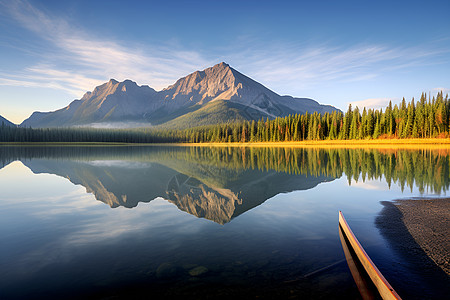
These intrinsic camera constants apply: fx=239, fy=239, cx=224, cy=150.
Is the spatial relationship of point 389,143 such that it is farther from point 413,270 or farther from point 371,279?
point 371,279

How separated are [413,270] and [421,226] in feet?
17.6

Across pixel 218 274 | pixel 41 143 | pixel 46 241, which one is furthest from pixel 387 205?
pixel 41 143

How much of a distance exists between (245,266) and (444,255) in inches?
298

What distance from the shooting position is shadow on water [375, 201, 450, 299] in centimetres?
698

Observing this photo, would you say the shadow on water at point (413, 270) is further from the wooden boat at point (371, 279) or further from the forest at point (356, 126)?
the forest at point (356, 126)

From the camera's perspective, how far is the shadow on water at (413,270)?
6984 millimetres

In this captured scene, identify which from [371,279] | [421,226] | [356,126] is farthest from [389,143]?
[371,279]

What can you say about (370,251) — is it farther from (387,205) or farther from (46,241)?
(46,241)

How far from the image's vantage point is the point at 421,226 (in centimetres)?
1216

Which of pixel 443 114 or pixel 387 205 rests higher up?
pixel 443 114

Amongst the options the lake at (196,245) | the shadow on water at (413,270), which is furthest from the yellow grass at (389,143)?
→ the shadow on water at (413,270)

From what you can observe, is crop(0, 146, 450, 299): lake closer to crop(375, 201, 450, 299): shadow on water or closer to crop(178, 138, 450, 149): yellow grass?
crop(375, 201, 450, 299): shadow on water

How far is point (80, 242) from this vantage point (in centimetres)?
1117

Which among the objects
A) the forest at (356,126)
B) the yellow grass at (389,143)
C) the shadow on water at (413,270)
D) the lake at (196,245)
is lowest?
the lake at (196,245)
